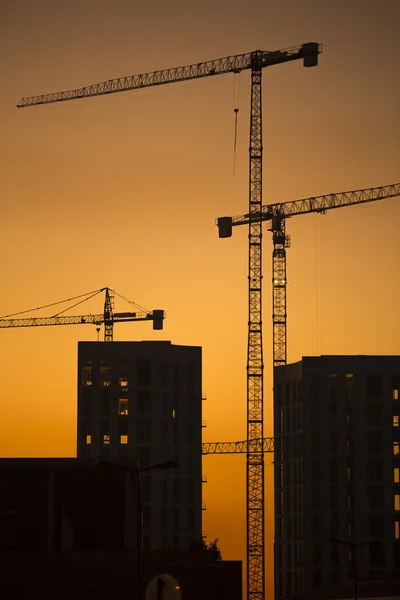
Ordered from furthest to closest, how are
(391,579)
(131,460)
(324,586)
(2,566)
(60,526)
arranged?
(324,586)
(391,579)
(131,460)
(60,526)
(2,566)

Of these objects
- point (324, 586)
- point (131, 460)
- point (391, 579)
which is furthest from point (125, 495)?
point (324, 586)

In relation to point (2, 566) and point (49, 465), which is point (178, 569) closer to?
point (2, 566)

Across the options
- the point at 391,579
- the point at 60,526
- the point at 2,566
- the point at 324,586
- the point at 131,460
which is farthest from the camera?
the point at 324,586

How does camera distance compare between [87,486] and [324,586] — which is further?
[324,586]

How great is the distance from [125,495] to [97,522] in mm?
3094

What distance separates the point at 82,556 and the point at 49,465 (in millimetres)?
29733

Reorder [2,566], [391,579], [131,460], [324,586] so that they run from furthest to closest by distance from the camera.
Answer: [324,586]
[391,579]
[131,460]
[2,566]

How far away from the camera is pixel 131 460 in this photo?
14638 cm

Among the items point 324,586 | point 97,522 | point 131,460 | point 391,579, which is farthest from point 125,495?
point 324,586

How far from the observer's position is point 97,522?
119000 millimetres

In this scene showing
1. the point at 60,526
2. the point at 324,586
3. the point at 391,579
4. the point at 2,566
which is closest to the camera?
the point at 2,566

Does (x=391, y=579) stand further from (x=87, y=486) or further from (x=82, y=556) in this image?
(x=82, y=556)

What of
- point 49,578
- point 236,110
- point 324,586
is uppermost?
point 236,110

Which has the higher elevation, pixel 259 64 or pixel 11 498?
pixel 259 64
